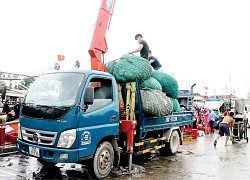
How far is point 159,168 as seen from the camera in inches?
259

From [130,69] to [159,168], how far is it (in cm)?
264

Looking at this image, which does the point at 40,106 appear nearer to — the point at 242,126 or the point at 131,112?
the point at 131,112

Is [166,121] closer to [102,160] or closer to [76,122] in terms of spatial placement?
[102,160]

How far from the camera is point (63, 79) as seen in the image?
5219 mm

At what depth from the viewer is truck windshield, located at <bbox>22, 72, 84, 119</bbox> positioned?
480 cm

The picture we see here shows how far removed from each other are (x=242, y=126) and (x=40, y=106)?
10.1m

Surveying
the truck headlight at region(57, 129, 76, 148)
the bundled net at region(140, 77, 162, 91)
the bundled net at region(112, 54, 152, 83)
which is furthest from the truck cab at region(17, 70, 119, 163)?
the bundled net at region(140, 77, 162, 91)

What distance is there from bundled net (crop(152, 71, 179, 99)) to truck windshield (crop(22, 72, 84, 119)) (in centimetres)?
316

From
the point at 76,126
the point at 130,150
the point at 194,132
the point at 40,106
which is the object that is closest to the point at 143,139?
the point at 130,150

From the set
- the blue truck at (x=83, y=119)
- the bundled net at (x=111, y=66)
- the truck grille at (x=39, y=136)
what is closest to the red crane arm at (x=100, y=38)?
the blue truck at (x=83, y=119)

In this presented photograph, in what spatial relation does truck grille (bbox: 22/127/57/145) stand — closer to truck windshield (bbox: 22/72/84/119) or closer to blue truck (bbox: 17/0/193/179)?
blue truck (bbox: 17/0/193/179)

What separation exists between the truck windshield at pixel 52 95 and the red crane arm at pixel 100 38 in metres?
1.44

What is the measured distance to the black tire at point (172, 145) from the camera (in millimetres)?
8125

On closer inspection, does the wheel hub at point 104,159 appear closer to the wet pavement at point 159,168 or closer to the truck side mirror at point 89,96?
the wet pavement at point 159,168
